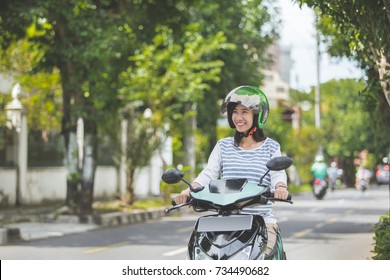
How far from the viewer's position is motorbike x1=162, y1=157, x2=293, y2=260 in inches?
159

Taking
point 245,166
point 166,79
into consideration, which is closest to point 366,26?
point 245,166

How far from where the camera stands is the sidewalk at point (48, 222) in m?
11.5

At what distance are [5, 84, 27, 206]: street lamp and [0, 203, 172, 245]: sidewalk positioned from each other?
0.97m

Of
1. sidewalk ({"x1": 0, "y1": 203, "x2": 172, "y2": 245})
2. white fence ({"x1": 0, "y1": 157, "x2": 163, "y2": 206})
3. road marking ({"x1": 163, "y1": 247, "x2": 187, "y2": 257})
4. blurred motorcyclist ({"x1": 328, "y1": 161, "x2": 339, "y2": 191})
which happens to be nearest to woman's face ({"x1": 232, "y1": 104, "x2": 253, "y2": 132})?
road marking ({"x1": 163, "y1": 247, "x2": 187, "y2": 257})

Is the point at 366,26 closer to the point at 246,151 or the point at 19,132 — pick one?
the point at 246,151

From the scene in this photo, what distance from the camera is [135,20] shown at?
14.5 metres

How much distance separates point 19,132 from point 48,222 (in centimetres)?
424

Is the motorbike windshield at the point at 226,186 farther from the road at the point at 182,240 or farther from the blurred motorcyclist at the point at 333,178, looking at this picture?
the blurred motorcyclist at the point at 333,178

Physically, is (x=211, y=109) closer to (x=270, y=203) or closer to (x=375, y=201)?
(x=375, y=201)

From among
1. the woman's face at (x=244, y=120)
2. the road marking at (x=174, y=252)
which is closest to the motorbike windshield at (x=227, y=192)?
the woman's face at (x=244, y=120)

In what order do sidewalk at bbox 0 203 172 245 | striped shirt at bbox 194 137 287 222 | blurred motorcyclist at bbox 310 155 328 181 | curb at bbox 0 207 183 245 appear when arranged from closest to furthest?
striped shirt at bbox 194 137 287 222 < curb at bbox 0 207 183 245 < sidewalk at bbox 0 203 172 245 < blurred motorcyclist at bbox 310 155 328 181

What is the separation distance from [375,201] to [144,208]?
497 cm

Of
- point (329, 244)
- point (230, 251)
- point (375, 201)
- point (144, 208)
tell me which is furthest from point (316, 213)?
point (230, 251)

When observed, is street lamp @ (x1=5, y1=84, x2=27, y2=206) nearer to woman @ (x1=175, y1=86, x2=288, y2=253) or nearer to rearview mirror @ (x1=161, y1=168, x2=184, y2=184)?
woman @ (x1=175, y1=86, x2=288, y2=253)
